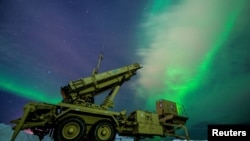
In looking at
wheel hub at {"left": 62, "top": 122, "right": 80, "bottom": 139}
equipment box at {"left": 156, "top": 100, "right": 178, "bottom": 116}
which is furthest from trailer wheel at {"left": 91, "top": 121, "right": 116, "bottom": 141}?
equipment box at {"left": 156, "top": 100, "right": 178, "bottom": 116}

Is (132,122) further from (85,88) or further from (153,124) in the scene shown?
(85,88)

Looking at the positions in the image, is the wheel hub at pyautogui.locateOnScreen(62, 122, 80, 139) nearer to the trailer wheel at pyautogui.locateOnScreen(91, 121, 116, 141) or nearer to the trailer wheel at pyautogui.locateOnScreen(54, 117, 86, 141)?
the trailer wheel at pyautogui.locateOnScreen(54, 117, 86, 141)

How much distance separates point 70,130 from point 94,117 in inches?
69.1

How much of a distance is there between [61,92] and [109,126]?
401 cm

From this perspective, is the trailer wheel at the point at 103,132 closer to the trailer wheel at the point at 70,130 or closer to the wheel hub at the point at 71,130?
the trailer wheel at the point at 70,130

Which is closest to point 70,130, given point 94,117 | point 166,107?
point 94,117

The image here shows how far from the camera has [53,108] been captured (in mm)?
11086

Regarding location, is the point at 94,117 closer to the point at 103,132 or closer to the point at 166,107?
the point at 103,132

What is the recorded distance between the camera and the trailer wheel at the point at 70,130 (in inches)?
415

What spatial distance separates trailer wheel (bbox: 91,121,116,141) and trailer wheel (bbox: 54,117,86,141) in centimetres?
74

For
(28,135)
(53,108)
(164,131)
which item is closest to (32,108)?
(53,108)

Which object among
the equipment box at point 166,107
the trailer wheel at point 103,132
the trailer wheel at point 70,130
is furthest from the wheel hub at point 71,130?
the equipment box at point 166,107

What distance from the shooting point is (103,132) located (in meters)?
11.8

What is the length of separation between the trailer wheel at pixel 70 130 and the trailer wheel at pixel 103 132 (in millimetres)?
737
